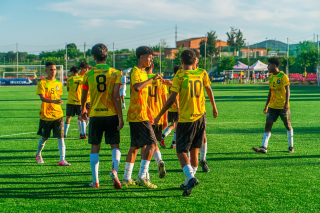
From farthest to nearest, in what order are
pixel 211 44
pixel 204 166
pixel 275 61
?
pixel 211 44
pixel 275 61
pixel 204 166

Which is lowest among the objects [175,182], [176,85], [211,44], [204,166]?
[175,182]

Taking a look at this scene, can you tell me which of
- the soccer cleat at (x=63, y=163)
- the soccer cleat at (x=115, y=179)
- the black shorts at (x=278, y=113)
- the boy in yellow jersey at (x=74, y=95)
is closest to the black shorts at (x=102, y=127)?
the soccer cleat at (x=115, y=179)

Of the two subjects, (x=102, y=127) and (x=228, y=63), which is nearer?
(x=102, y=127)

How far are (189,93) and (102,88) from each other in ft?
4.19

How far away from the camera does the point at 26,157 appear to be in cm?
732

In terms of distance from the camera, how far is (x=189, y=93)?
188 inches

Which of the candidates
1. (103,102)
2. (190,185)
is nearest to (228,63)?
(103,102)

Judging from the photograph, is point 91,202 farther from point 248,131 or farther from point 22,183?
point 248,131

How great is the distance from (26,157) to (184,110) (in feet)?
14.1

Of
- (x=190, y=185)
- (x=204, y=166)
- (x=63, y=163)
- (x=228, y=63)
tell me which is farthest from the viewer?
(x=228, y=63)

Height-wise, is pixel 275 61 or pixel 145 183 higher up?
pixel 275 61

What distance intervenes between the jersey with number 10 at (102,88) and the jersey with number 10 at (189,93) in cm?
89

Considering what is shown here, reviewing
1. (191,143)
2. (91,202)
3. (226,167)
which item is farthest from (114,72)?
(226,167)

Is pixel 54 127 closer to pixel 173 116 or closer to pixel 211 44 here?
pixel 173 116
